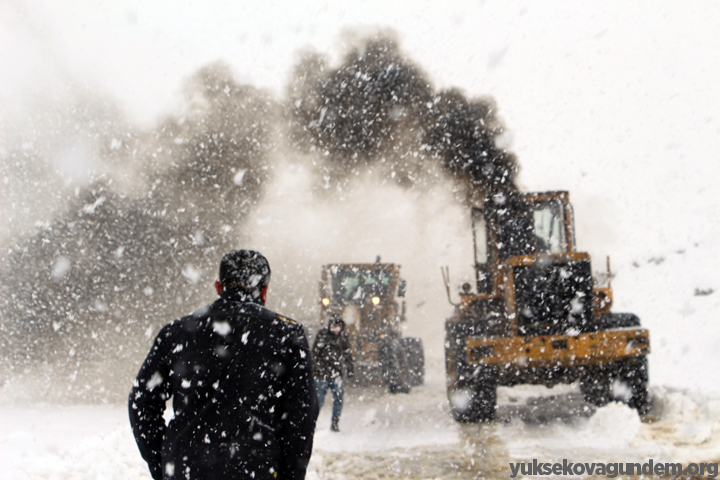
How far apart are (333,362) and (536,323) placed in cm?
264

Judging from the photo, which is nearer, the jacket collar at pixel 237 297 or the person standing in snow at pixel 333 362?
the jacket collar at pixel 237 297

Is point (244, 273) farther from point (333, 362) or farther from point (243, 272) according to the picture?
point (333, 362)

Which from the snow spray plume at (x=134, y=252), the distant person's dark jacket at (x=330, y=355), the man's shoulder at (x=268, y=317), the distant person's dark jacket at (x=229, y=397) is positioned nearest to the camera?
the distant person's dark jacket at (x=229, y=397)

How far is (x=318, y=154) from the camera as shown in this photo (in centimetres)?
1636

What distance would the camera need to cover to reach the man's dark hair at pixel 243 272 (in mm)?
2195

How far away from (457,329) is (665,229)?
22333mm

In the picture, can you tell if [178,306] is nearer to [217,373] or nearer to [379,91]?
[379,91]

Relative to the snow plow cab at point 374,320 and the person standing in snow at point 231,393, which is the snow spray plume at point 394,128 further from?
the person standing in snow at point 231,393

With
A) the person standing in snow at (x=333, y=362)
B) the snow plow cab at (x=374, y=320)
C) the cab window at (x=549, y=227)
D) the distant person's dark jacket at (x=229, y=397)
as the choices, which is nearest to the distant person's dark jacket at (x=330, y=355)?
the person standing in snow at (x=333, y=362)

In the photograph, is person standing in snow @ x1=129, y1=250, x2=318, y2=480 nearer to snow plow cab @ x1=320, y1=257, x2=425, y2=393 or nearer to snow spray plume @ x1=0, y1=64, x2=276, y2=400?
snow plow cab @ x1=320, y1=257, x2=425, y2=393

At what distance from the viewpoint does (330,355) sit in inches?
306

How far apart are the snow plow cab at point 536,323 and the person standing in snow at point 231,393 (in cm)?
540

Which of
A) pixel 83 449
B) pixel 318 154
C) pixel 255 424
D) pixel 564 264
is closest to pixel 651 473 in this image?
pixel 564 264

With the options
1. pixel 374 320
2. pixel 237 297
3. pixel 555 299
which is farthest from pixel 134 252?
pixel 237 297
